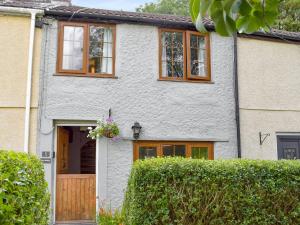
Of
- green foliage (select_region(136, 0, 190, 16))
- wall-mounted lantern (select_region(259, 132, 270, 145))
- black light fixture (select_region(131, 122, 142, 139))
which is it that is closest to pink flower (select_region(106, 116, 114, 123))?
black light fixture (select_region(131, 122, 142, 139))

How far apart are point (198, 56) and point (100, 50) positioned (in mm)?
3010

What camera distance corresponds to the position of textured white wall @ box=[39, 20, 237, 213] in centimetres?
997

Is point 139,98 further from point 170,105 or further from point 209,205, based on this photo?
point 209,205

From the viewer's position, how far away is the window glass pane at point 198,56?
36.4 feet

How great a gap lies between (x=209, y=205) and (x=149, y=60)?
5387 millimetres

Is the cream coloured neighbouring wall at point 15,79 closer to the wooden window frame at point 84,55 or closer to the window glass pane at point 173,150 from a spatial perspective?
the wooden window frame at point 84,55

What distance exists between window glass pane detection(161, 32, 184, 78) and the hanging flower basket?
94.9 inches

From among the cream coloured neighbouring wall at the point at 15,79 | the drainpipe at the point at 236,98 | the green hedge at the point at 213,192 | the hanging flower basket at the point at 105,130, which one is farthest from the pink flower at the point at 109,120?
the drainpipe at the point at 236,98

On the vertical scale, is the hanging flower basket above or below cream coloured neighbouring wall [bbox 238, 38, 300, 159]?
below

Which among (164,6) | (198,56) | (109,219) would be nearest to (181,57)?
(198,56)

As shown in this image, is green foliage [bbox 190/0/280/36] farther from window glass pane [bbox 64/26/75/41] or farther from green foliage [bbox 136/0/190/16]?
green foliage [bbox 136/0/190/16]

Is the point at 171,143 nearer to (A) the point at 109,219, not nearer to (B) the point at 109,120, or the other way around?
(B) the point at 109,120

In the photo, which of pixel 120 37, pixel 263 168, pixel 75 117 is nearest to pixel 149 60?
pixel 120 37

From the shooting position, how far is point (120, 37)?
10.6m
